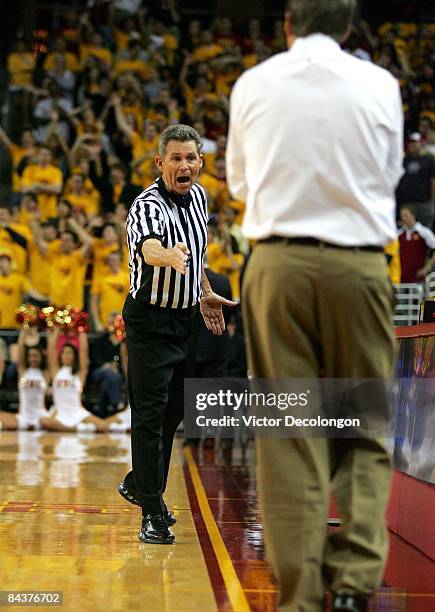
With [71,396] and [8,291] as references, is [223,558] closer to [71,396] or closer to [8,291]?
[71,396]

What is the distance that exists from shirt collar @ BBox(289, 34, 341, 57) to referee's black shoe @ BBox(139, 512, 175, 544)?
3081mm

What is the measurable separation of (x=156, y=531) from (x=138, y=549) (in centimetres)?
20

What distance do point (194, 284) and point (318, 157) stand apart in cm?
259

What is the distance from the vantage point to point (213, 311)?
6270mm

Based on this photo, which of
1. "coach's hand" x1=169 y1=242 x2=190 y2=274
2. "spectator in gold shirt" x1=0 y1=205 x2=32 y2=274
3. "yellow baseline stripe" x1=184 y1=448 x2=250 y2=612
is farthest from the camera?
"spectator in gold shirt" x1=0 y1=205 x2=32 y2=274

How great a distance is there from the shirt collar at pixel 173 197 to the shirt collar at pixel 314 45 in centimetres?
248

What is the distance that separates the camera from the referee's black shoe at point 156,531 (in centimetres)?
619

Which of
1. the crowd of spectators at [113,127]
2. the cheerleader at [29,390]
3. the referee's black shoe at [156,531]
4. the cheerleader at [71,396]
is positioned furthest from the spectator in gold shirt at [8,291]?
the referee's black shoe at [156,531]

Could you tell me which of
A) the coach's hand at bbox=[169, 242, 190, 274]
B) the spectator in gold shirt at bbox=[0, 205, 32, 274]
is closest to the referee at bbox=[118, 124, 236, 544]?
the coach's hand at bbox=[169, 242, 190, 274]

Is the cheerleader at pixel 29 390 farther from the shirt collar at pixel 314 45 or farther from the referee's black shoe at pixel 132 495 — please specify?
the shirt collar at pixel 314 45

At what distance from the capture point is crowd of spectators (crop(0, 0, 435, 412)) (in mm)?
14812

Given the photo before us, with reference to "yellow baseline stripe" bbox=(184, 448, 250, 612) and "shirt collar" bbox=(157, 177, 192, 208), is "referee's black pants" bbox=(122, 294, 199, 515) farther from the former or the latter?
"shirt collar" bbox=(157, 177, 192, 208)

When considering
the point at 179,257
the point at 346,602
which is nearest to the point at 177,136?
the point at 179,257

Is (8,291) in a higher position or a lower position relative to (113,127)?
lower
